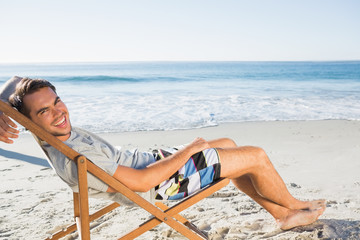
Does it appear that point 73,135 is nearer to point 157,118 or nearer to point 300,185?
point 300,185

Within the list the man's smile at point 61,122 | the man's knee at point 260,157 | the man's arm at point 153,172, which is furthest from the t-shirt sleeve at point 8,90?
the man's knee at point 260,157

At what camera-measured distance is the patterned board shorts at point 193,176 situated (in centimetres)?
234

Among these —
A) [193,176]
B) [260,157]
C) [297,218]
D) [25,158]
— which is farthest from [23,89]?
[25,158]

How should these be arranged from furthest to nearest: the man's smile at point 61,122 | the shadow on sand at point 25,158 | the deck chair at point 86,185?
the shadow on sand at point 25,158, the man's smile at point 61,122, the deck chair at point 86,185

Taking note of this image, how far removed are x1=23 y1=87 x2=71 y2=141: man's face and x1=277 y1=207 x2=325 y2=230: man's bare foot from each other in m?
1.83

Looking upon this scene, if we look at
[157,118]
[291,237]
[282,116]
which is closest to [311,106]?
[282,116]

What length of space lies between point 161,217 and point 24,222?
1745mm

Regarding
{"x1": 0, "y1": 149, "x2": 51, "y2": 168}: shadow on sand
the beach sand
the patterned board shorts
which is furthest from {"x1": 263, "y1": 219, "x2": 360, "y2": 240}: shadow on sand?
{"x1": 0, "y1": 149, "x2": 51, "y2": 168}: shadow on sand

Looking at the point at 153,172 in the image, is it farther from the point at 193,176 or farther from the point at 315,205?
the point at 315,205

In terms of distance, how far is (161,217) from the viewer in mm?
2076

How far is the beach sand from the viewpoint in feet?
9.46

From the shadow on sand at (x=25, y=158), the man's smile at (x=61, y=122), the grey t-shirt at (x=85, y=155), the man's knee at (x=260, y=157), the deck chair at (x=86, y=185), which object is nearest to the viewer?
the deck chair at (x=86, y=185)

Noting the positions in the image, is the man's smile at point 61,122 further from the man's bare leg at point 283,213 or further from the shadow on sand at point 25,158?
the shadow on sand at point 25,158

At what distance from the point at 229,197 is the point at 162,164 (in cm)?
167
